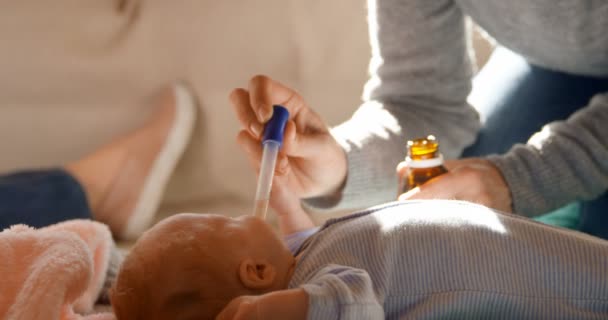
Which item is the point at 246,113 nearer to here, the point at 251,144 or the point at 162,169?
the point at 251,144

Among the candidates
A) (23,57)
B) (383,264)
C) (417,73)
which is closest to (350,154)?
(417,73)

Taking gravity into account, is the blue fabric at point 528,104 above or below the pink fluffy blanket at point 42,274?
below

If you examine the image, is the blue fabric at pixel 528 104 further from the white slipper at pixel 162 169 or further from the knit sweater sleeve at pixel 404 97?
the white slipper at pixel 162 169

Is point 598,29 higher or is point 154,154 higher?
point 598,29

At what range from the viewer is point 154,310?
22.8 inches

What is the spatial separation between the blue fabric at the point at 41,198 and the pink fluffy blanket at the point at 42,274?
1.50 feet

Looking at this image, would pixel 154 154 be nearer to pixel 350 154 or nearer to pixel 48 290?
pixel 350 154

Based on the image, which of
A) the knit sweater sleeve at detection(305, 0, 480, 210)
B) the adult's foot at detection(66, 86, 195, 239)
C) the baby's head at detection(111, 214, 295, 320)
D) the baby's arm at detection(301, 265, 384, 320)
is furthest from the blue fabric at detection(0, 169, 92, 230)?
the baby's arm at detection(301, 265, 384, 320)

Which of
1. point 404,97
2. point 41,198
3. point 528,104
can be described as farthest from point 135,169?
point 528,104

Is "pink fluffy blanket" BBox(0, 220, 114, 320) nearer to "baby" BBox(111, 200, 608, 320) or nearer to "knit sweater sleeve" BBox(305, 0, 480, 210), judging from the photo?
"baby" BBox(111, 200, 608, 320)

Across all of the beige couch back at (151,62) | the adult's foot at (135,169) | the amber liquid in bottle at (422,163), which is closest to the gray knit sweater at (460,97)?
the amber liquid in bottle at (422,163)

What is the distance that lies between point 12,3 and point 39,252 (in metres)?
0.85

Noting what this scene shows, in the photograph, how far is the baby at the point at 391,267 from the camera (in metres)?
0.58

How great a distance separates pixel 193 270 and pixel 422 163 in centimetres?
32
